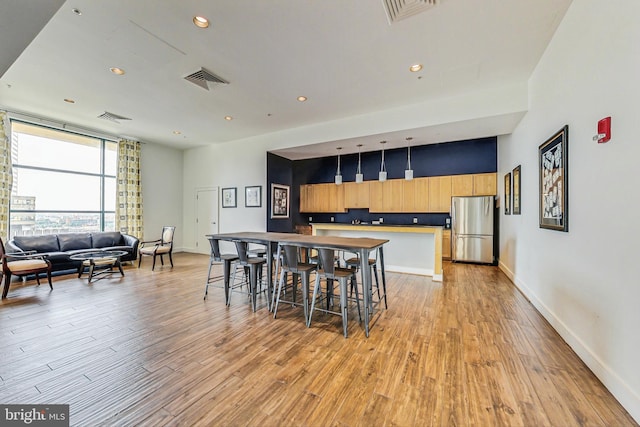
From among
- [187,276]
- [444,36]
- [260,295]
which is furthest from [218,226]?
[444,36]

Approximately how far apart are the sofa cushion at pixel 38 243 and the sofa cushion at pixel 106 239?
2.03 feet

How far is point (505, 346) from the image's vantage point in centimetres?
231

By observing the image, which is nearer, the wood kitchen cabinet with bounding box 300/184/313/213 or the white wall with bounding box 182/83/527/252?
the white wall with bounding box 182/83/527/252

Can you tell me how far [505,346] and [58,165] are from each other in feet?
28.1

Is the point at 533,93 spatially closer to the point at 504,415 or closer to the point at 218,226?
the point at 504,415

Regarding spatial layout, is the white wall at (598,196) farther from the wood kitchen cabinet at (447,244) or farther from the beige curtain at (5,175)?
the beige curtain at (5,175)

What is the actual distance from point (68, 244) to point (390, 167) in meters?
7.79

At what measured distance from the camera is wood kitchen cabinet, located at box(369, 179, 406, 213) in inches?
275

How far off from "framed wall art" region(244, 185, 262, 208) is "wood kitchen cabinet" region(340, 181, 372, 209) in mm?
2643

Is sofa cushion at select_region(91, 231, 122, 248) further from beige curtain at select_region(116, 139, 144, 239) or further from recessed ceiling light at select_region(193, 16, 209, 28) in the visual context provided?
recessed ceiling light at select_region(193, 16, 209, 28)

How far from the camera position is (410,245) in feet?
16.2

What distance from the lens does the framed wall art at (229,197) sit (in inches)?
269

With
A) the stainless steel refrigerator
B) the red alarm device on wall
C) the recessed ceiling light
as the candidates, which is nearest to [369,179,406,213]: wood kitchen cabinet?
the stainless steel refrigerator

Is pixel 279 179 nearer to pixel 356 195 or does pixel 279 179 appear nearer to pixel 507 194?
pixel 356 195
